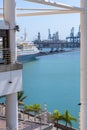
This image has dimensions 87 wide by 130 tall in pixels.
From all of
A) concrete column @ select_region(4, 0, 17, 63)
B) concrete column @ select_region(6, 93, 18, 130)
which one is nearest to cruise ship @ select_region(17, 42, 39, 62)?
concrete column @ select_region(6, 93, 18, 130)

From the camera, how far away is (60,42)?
95.9 meters

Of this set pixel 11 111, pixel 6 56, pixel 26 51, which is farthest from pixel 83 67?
pixel 26 51

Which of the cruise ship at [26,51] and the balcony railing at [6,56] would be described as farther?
the cruise ship at [26,51]

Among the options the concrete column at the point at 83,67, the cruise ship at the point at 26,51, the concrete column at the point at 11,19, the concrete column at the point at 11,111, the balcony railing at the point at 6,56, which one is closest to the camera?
the balcony railing at the point at 6,56

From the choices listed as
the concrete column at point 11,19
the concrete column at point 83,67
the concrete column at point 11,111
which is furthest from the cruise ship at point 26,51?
the concrete column at point 11,19

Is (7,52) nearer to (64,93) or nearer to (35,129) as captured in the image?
(35,129)

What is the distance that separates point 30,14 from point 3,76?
3927 mm

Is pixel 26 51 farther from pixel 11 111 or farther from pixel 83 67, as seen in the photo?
pixel 11 111

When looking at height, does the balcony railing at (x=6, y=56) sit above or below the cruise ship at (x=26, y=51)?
above

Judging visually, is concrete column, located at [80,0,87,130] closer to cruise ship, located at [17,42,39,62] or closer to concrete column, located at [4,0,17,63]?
concrete column, located at [4,0,17,63]

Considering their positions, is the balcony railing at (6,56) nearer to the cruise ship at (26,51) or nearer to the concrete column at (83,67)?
the concrete column at (83,67)

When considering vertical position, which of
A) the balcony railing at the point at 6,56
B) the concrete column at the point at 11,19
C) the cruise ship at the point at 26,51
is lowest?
the cruise ship at the point at 26,51

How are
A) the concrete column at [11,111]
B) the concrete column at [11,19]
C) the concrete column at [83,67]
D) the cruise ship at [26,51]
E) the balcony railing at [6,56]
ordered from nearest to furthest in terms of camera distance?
the balcony railing at [6,56] → the concrete column at [11,19] → the concrete column at [11,111] → the concrete column at [83,67] → the cruise ship at [26,51]

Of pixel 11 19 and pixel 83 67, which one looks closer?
pixel 11 19
